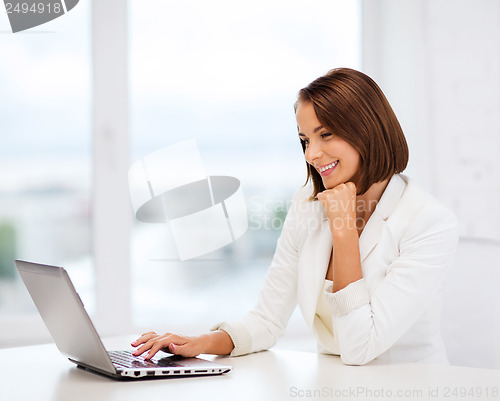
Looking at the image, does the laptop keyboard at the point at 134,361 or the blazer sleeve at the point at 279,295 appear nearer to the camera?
the laptop keyboard at the point at 134,361

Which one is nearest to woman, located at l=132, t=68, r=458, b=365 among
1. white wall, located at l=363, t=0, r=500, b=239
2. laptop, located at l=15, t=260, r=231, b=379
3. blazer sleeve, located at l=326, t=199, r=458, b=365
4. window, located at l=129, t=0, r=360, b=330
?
blazer sleeve, located at l=326, t=199, r=458, b=365

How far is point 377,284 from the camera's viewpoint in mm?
1519

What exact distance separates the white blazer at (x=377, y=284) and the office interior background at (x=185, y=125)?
967 mm

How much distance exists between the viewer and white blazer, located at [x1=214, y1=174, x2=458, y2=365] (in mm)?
1408

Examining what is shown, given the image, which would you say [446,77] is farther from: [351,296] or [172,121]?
[351,296]

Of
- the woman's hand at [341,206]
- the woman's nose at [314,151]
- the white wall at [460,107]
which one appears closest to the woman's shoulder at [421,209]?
the woman's hand at [341,206]

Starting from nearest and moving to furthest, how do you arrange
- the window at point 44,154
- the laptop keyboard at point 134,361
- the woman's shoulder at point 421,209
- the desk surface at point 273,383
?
the desk surface at point 273,383 → the laptop keyboard at point 134,361 → the woman's shoulder at point 421,209 → the window at point 44,154

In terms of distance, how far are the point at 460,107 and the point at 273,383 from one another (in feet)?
6.06

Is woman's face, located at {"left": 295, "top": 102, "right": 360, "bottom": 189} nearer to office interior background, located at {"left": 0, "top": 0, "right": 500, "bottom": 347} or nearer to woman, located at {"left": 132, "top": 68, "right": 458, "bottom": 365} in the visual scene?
woman, located at {"left": 132, "top": 68, "right": 458, "bottom": 365}

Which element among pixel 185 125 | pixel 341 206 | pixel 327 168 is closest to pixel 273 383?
pixel 341 206

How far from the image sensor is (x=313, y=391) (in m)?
1.09

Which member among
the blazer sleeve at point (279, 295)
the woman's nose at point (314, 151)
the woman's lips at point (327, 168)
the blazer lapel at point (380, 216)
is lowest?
the blazer sleeve at point (279, 295)

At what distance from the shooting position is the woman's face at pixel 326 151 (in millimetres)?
1618

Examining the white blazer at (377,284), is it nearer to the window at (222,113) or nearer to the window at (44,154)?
the window at (222,113)
